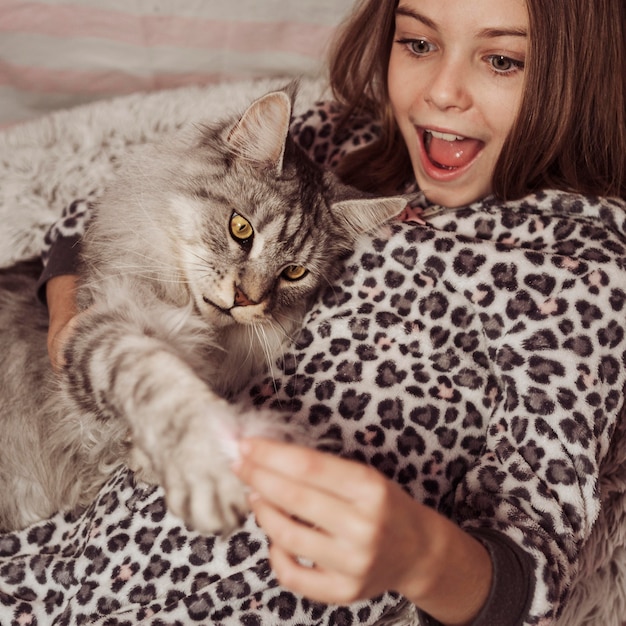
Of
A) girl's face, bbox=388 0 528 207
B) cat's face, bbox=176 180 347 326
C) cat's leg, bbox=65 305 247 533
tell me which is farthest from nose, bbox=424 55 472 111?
cat's leg, bbox=65 305 247 533

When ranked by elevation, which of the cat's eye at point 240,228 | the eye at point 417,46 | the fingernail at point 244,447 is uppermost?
the eye at point 417,46

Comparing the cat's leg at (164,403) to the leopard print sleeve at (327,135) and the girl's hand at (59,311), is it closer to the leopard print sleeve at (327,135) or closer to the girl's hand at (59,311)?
the girl's hand at (59,311)

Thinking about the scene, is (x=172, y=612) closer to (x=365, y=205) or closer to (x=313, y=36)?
(x=365, y=205)

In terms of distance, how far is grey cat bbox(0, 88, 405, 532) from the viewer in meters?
1.19

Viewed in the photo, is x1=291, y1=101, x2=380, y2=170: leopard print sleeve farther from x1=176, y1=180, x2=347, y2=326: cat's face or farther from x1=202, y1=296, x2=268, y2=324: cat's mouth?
x1=202, y1=296, x2=268, y2=324: cat's mouth

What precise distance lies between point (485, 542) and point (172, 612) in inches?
23.6

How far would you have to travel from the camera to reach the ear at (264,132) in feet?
4.11

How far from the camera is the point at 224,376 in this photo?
1375 mm

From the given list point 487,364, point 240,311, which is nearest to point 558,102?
point 487,364

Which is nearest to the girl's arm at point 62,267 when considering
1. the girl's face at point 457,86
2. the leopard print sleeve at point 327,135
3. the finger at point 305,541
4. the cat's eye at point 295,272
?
the cat's eye at point 295,272

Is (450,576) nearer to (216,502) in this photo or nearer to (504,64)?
(216,502)

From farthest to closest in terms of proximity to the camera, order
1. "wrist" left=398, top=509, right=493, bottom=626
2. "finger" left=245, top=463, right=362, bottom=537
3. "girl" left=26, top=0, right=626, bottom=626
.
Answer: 1. "girl" left=26, top=0, right=626, bottom=626
2. "wrist" left=398, top=509, right=493, bottom=626
3. "finger" left=245, top=463, right=362, bottom=537

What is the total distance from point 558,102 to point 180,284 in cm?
86

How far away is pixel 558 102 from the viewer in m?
1.30
